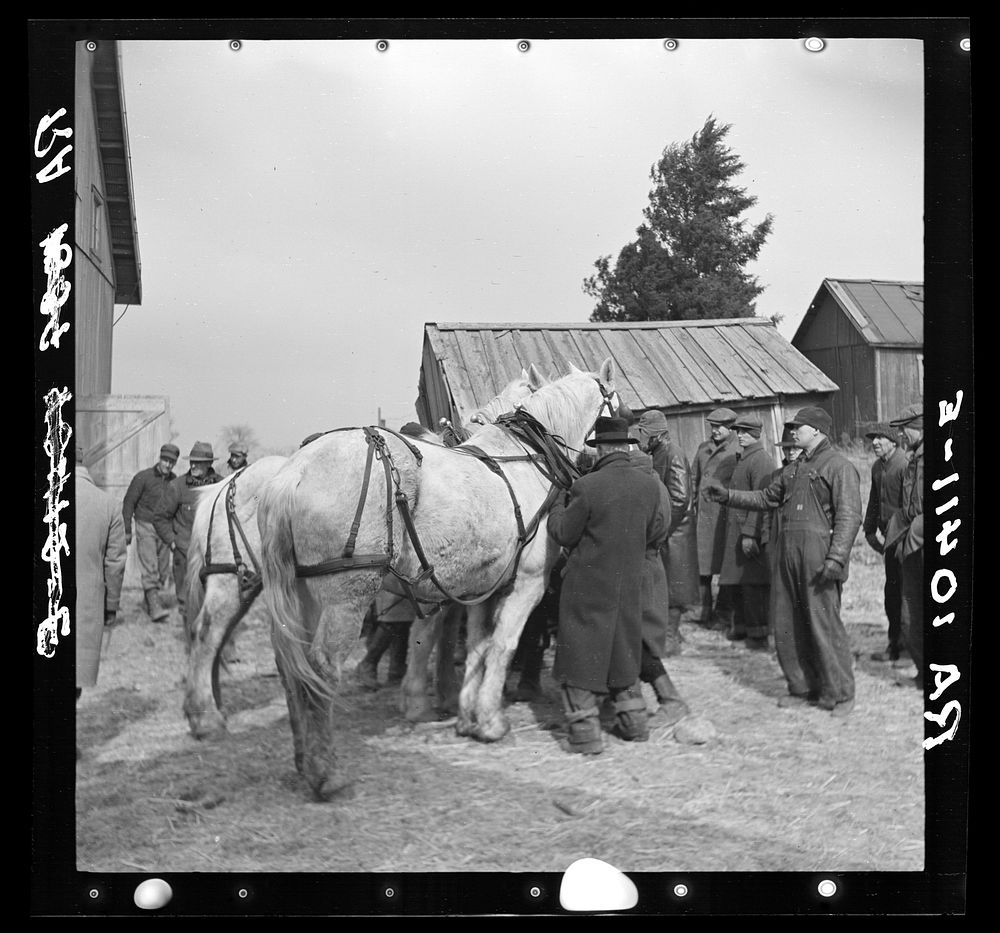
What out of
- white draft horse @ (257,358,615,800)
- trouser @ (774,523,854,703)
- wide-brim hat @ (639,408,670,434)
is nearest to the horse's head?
white draft horse @ (257,358,615,800)

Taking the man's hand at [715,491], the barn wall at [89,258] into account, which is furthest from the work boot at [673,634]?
the barn wall at [89,258]

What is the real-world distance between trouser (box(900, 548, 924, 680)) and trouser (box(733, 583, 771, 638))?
654 mm

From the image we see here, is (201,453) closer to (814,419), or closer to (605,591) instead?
(605,591)

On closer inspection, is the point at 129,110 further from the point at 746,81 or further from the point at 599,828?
the point at 599,828

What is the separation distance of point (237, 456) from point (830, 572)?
3.05 metres

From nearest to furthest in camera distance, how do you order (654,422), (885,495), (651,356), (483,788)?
(483,788) → (885,495) → (651,356) → (654,422)

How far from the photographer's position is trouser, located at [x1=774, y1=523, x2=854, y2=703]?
16.5 feet

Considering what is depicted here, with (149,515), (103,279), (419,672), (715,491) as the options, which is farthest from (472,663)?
(103,279)

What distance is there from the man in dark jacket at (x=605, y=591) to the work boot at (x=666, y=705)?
0.07 m

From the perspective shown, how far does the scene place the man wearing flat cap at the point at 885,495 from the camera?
502 cm

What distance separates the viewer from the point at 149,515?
5078 mm

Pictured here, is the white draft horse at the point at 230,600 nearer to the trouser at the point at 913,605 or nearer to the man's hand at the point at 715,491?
the man's hand at the point at 715,491

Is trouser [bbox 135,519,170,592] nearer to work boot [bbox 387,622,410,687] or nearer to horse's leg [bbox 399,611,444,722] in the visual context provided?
work boot [bbox 387,622,410,687]
